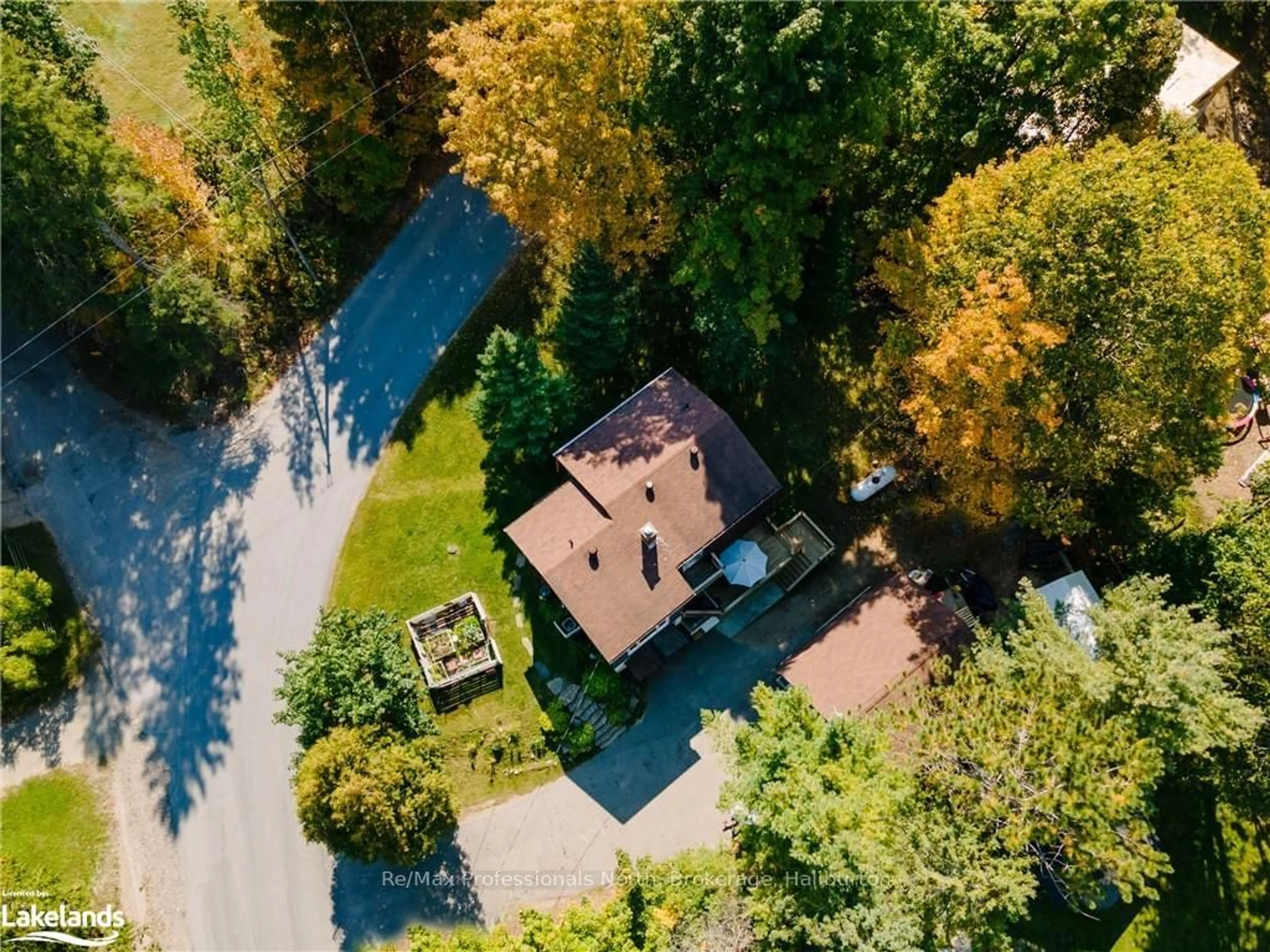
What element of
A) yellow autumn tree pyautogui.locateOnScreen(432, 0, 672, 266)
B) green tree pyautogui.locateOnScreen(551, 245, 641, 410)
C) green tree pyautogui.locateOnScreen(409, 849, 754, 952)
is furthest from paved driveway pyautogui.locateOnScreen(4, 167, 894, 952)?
yellow autumn tree pyautogui.locateOnScreen(432, 0, 672, 266)

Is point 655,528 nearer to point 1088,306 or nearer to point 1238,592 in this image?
point 1088,306

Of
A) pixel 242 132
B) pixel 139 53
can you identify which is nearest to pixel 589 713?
pixel 242 132

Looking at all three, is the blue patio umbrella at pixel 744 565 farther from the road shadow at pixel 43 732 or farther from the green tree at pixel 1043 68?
the road shadow at pixel 43 732

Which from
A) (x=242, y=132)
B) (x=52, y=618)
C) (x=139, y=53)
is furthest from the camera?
(x=139, y=53)

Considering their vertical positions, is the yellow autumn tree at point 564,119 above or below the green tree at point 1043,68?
above

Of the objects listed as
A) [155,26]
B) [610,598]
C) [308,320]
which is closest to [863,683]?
[610,598]

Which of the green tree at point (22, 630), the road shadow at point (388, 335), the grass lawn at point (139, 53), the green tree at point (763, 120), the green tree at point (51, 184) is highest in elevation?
the grass lawn at point (139, 53)

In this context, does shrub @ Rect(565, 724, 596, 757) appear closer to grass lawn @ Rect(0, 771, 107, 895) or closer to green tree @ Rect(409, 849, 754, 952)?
green tree @ Rect(409, 849, 754, 952)

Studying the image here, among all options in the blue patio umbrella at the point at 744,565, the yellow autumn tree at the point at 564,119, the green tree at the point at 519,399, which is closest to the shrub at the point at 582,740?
the blue patio umbrella at the point at 744,565
